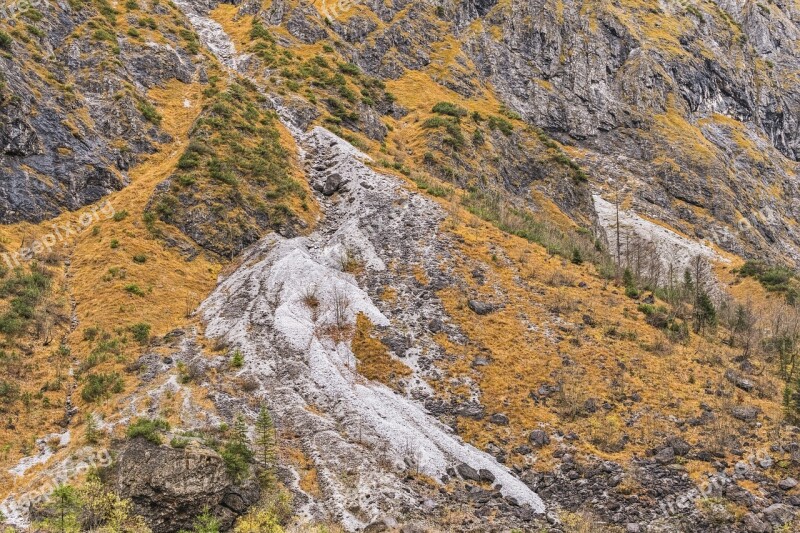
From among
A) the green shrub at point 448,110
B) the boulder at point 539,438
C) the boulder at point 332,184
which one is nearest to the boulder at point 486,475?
the boulder at point 539,438

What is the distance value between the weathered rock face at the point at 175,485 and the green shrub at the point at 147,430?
178mm

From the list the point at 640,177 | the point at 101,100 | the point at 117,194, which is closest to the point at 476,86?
the point at 640,177

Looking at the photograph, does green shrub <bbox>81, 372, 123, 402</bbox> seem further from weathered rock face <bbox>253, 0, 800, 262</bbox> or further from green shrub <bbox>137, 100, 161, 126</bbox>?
weathered rock face <bbox>253, 0, 800, 262</bbox>

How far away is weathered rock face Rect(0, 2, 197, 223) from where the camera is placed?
1289 inches

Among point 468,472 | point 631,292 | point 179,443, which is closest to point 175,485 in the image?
point 179,443

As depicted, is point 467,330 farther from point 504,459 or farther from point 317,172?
point 317,172

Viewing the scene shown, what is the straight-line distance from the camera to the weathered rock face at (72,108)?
32750 mm

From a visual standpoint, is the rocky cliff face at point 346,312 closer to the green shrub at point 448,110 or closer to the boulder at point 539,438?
the boulder at point 539,438

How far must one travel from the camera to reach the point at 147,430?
1819cm

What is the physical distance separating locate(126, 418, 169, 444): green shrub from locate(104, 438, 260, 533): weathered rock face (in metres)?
0.18

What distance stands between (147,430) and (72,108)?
2895cm

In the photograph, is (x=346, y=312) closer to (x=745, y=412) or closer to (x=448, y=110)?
(x=745, y=412)

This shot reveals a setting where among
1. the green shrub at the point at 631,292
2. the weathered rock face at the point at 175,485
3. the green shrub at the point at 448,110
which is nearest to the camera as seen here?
the weathered rock face at the point at 175,485

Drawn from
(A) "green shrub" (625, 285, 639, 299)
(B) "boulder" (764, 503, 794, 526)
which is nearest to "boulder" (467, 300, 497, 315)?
(A) "green shrub" (625, 285, 639, 299)
